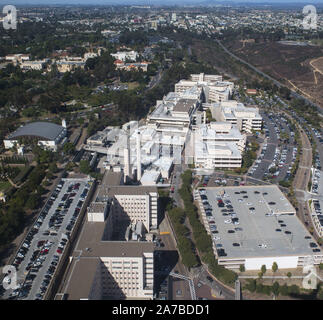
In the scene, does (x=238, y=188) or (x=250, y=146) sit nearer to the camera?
(x=238, y=188)

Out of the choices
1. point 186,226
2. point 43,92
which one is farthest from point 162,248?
point 43,92

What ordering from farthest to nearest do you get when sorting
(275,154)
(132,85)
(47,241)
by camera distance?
(132,85) → (275,154) → (47,241)

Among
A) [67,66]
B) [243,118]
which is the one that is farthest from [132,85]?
[243,118]

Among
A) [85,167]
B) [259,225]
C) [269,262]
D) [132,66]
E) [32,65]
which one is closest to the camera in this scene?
[269,262]

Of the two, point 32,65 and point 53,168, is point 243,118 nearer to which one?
point 53,168

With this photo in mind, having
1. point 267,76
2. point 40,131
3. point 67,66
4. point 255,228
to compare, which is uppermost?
point 67,66

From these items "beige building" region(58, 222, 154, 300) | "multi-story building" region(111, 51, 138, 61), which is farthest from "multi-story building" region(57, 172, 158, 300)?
"multi-story building" region(111, 51, 138, 61)

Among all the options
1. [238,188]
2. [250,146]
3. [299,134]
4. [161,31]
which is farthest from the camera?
[161,31]

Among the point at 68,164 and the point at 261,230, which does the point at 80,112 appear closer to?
the point at 68,164
